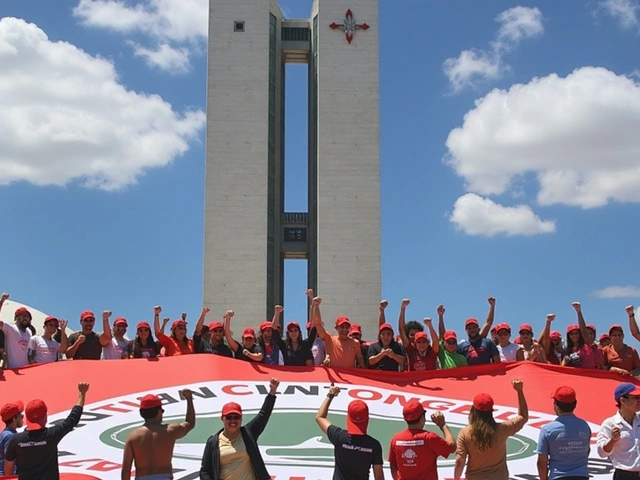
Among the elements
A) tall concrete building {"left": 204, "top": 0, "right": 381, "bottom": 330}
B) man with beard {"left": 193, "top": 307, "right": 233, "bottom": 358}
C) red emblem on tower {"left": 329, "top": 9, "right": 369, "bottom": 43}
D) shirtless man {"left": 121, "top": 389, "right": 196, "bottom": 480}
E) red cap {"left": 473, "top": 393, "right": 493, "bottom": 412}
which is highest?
red emblem on tower {"left": 329, "top": 9, "right": 369, "bottom": 43}

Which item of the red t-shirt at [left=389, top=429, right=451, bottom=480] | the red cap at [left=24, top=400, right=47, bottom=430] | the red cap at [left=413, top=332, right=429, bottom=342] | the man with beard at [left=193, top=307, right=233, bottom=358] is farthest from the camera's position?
the man with beard at [left=193, top=307, right=233, bottom=358]

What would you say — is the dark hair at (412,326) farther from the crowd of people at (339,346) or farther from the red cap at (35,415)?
the red cap at (35,415)

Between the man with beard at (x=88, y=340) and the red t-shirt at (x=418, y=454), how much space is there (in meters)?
6.21

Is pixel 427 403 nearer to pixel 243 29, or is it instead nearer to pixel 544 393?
pixel 544 393

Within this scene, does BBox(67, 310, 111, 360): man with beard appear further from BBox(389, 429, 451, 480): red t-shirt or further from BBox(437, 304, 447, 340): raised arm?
BBox(389, 429, 451, 480): red t-shirt

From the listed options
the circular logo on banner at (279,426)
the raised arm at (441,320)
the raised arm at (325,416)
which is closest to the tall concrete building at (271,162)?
the raised arm at (441,320)

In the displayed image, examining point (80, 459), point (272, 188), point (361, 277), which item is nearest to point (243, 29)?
point (272, 188)

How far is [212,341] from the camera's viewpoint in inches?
410

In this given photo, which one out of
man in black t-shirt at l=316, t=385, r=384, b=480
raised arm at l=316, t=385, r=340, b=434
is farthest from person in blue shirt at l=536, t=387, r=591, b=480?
raised arm at l=316, t=385, r=340, b=434

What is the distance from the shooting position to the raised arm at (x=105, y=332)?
10414 mm

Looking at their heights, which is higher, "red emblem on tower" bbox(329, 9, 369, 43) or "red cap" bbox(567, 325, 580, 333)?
"red emblem on tower" bbox(329, 9, 369, 43)

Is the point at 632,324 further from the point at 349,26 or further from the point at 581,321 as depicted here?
the point at 349,26

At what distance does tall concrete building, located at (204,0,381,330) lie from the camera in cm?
3797

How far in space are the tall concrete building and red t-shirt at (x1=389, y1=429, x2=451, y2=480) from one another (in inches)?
1257
